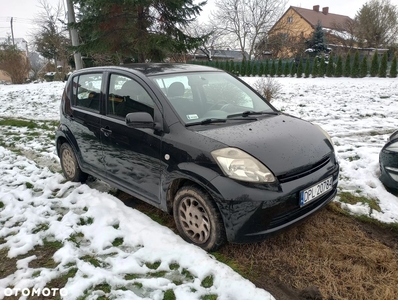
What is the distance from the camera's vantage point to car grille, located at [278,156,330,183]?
263cm

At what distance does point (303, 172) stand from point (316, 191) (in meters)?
0.25

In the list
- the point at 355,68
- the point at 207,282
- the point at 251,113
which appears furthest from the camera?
the point at 355,68

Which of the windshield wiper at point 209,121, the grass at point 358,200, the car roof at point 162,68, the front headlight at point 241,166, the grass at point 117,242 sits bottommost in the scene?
the grass at point 117,242

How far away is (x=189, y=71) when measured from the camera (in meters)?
3.77

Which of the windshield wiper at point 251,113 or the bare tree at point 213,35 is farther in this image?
the bare tree at point 213,35

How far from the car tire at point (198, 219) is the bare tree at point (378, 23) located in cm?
3998

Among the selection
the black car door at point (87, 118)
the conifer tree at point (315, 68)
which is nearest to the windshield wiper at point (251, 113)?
the black car door at point (87, 118)

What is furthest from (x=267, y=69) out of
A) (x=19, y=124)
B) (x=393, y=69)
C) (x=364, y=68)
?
(x=19, y=124)

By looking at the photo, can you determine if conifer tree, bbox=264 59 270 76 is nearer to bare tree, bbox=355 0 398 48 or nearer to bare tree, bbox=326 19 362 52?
bare tree, bbox=326 19 362 52

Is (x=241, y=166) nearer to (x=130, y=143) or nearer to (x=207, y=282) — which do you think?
(x=207, y=282)

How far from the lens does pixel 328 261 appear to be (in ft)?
8.87

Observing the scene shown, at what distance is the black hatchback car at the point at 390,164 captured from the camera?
370 cm

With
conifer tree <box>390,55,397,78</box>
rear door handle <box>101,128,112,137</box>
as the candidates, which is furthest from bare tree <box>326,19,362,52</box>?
rear door handle <box>101,128,112,137</box>

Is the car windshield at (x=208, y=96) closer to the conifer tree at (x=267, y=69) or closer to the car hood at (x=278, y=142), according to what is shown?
the car hood at (x=278, y=142)
